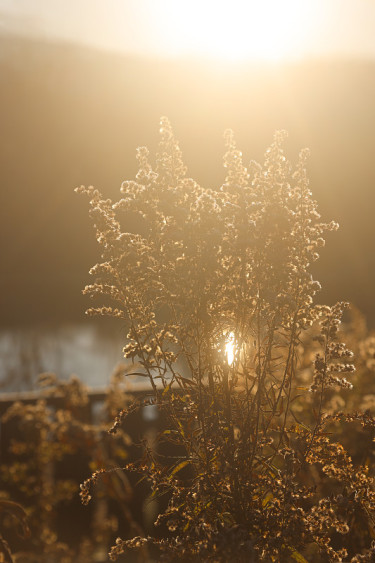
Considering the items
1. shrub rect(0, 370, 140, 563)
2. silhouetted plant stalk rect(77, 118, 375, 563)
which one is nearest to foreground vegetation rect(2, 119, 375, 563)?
silhouetted plant stalk rect(77, 118, 375, 563)

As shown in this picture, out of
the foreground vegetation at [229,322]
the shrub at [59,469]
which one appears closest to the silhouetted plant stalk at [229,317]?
the foreground vegetation at [229,322]

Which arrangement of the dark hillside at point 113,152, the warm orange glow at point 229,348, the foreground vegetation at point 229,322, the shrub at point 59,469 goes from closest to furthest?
the foreground vegetation at point 229,322 < the warm orange glow at point 229,348 < the shrub at point 59,469 < the dark hillside at point 113,152

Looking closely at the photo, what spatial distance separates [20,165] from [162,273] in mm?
12065

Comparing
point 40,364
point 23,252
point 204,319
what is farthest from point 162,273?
point 23,252

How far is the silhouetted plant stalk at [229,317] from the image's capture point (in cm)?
169

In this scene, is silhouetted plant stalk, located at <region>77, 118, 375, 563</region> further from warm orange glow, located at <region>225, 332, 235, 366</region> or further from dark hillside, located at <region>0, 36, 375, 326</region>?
dark hillside, located at <region>0, 36, 375, 326</region>

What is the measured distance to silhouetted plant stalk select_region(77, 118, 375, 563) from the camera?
66.5 inches

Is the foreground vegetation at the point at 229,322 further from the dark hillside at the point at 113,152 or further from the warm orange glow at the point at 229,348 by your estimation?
the dark hillside at the point at 113,152

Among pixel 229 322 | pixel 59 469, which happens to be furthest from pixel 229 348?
pixel 59 469

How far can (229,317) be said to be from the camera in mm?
1820

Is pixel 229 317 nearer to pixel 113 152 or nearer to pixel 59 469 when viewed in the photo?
pixel 59 469

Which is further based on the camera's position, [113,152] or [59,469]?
[113,152]

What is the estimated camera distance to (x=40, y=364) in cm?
823

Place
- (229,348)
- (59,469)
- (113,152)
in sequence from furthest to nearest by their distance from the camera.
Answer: (113,152), (59,469), (229,348)
